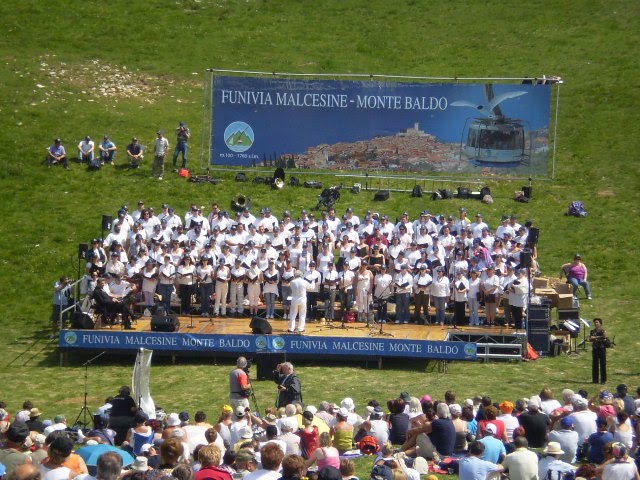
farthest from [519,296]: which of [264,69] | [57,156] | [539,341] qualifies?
[264,69]

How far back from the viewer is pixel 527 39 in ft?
180

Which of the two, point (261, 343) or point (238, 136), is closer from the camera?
point (261, 343)

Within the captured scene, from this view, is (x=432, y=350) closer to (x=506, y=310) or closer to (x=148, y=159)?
(x=506, y=310)

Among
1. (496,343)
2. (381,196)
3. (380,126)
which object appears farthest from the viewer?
(381,196)

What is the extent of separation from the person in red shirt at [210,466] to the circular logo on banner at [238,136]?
89.4 ft

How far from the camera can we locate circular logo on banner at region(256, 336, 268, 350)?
1202 inches

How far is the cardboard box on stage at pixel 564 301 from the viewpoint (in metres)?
32.9

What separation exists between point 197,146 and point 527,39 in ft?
52.3

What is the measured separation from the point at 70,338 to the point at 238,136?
41.8 feet

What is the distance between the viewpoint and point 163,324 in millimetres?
31141

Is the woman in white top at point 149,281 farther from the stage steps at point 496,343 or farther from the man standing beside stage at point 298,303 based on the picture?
the stage steps at point 496,343

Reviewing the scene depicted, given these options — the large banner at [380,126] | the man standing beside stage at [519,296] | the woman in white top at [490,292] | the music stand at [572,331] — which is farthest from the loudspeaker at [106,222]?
the music stand at [572,331]

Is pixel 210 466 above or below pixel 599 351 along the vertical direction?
below

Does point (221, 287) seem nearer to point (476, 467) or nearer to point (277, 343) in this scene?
point (277, 343)
